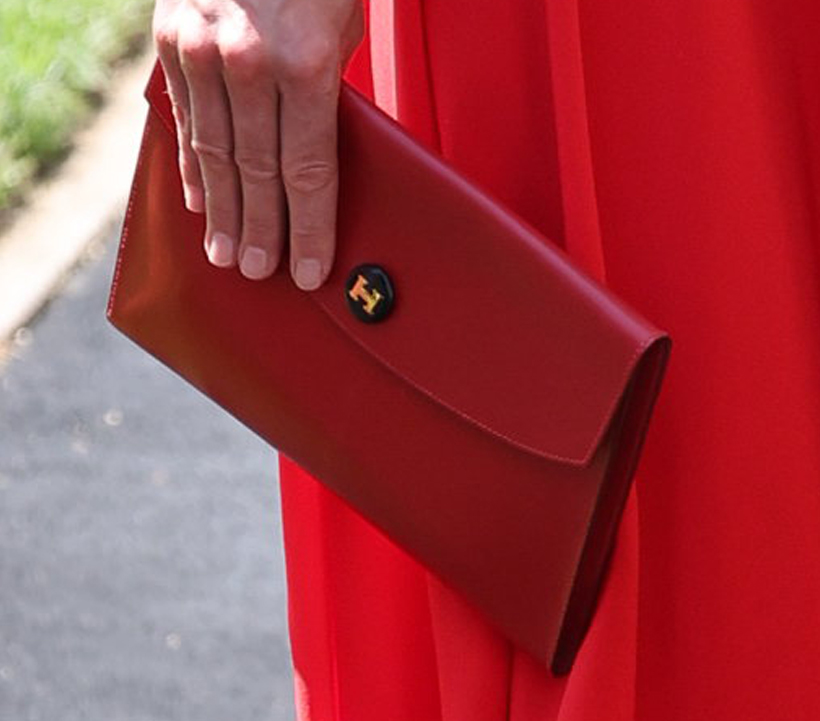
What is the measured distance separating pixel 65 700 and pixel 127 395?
616mm

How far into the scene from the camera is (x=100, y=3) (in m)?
3.77

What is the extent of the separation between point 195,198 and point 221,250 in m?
0.04

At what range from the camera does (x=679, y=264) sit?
57.2 inches

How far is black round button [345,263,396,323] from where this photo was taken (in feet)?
4.81

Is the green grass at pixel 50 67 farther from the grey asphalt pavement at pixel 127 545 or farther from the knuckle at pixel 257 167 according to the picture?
the knuckle at pixel 257 167

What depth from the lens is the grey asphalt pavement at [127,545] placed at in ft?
8.11

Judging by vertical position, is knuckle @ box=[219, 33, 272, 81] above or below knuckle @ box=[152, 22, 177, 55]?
above

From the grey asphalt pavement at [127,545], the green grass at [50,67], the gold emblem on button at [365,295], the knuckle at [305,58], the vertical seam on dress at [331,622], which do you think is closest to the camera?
the knuckle at [305,58]

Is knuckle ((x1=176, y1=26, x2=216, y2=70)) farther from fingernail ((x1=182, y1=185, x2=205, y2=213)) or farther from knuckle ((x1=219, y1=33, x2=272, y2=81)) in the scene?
fingernail ((x1=182, y1=185, x2=205, y2=213))

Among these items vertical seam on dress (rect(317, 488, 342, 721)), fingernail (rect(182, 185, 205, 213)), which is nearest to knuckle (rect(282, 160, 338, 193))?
fingernail (rect(182, 185, 205, 213))

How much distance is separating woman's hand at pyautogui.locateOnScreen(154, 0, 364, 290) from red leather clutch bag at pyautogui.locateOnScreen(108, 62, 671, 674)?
1.2 inches

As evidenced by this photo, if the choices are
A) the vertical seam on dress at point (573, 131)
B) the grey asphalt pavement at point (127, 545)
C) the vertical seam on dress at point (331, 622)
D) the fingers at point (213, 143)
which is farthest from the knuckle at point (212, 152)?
the grey asphalt pavement at point (127, 545)

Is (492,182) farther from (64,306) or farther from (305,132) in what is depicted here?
(64,306)

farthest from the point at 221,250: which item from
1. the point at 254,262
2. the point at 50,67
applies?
the point at 50,67
